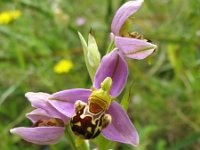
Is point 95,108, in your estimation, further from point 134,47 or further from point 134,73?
point 134,73

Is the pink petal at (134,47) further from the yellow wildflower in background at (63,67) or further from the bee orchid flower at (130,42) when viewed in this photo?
the yellow wildflower in background at (63,67)

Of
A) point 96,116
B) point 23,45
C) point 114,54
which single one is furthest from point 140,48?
point 23,45

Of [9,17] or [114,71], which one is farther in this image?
[9,17]

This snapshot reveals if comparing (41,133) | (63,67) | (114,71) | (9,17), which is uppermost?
(114,71)

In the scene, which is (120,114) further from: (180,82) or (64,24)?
(180,82)

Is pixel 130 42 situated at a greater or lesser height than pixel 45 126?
greater

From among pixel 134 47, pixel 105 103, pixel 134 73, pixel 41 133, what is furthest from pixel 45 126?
pixel 134 73
